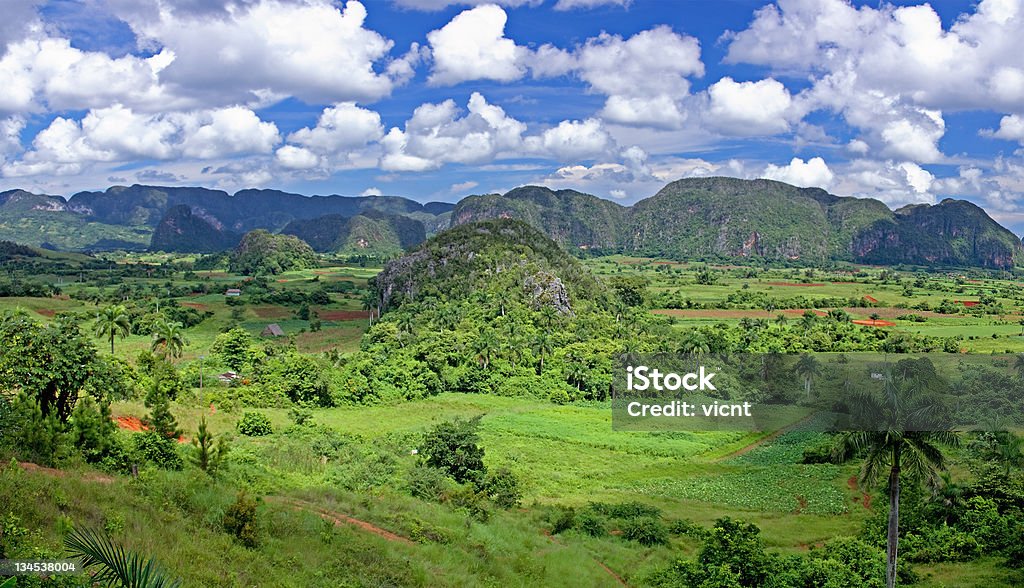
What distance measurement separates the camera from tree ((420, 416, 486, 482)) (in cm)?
3131

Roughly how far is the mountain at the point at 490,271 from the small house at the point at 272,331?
14182 millimetres

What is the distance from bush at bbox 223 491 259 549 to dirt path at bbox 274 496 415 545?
131 inches

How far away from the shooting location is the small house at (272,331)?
7854 centimetres

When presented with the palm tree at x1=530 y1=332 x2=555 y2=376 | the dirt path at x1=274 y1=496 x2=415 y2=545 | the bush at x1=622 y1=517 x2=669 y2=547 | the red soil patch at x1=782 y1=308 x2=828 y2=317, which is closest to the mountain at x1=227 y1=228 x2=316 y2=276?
the palm tree at x1=530 y1=332 x2=555 y2=376

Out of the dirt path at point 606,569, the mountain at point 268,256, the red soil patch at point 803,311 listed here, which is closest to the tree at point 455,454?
the dirt path at point 606,569

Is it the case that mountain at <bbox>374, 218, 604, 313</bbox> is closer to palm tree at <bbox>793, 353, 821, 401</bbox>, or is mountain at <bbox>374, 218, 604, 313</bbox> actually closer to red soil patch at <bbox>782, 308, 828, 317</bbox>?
palm tree at <bbox>793, 353, 821, 401</bbox>

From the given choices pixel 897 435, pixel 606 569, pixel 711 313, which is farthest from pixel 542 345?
pixel 897 435

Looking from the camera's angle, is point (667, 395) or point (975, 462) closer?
point (975, 462)

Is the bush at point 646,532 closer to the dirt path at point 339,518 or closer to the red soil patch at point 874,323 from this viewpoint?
the dirt path at point 339,518

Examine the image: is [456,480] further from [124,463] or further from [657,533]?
[124,463]

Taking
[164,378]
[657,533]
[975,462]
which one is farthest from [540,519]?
[164,378]

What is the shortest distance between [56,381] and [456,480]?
16372mm

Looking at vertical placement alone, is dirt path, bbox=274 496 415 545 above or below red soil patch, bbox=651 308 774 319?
below

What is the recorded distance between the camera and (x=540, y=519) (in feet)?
90.2
